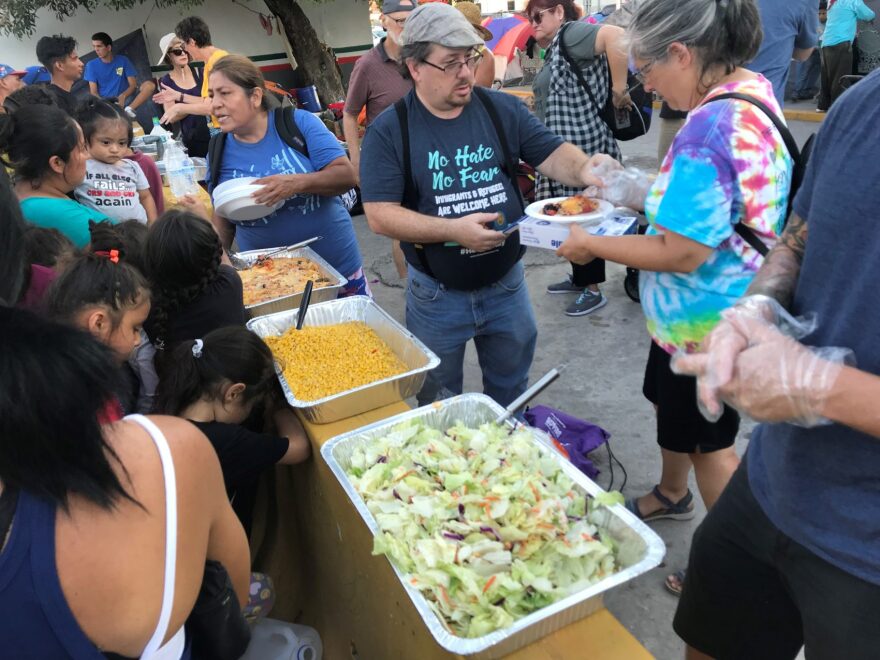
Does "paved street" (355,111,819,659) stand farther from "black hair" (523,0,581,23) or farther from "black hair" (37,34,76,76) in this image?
"black hair" (37,34,76,76)

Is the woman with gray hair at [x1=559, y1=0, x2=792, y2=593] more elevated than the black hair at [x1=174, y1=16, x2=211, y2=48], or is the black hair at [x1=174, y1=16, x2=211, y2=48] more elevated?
the black hair at [x1=174, y1=16, x2=211, y2=48]

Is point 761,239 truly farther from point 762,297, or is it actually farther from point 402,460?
point 402,460

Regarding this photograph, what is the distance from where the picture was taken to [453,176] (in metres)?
2.35

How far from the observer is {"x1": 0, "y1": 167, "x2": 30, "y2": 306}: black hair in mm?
1041

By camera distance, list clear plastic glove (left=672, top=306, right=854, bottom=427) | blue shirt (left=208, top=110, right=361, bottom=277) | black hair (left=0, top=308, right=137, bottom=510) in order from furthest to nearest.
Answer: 1. blue shirt (left=208, top=110, right=361, bottom=277)
2. clear plastic glove (left=672, top=306, right=854, bottom=427)
3. black hair (left=0, top=308, right=137, bottom=510)

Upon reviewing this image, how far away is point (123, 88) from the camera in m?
9.08

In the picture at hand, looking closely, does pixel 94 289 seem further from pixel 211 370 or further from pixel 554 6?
pixel 554 6

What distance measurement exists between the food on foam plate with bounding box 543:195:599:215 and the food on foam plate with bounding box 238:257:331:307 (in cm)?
116

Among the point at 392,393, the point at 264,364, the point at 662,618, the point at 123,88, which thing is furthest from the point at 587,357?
the point at 123,88

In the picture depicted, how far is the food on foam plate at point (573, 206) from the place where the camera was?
246 cm

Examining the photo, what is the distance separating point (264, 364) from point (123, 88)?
8.83 m

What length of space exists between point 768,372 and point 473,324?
164cm

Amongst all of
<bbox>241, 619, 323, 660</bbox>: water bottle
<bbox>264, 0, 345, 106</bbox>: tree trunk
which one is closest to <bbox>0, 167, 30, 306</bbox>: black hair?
<bbox>241, 619, 323, 660</bbox>: water bottle

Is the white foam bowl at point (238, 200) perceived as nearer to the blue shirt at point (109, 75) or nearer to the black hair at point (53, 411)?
the black hair at point (53, 411)
